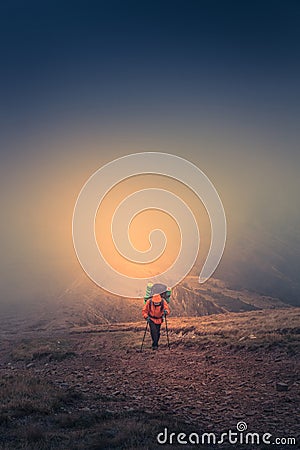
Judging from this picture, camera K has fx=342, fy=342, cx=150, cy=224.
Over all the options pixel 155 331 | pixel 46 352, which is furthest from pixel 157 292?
pixel 46 352

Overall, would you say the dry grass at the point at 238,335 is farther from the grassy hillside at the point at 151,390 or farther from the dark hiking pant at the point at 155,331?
the dark hiking pant at the point at 155,331

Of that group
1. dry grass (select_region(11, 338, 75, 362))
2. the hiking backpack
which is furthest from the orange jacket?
dry grass (select_region(11, 338, 75, 362))

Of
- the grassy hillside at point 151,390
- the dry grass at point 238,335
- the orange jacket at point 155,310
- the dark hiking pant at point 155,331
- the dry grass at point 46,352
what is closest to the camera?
the grassy hillside at point 151,390

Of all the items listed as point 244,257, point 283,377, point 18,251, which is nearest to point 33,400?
point 283,377

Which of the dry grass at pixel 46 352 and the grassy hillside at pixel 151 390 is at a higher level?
the dry grass at pixel 46 352

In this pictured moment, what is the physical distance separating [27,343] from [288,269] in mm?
68956

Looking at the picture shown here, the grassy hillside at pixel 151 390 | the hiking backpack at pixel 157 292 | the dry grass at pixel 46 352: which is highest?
the hiking backpack at pixel 157 292

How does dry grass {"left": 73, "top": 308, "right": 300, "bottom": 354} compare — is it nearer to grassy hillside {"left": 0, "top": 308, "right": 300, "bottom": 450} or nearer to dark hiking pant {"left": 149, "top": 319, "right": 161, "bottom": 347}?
grassy hillside {"left": 0, "top": 308, "right": 300, "bottom": 450}

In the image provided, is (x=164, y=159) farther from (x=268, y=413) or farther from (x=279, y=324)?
(x=268, y=413)

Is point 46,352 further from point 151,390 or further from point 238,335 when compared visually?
point 238,335

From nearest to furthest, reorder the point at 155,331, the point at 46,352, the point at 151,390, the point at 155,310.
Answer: the point at 151,390 → the point at 155,310 → the point at 155,331 → the point at 46,352

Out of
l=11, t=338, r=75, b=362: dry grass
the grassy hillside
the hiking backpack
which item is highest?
the hiking backpack

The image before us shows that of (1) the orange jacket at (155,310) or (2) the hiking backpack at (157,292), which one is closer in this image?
(1) the orange jacket at (155,310)

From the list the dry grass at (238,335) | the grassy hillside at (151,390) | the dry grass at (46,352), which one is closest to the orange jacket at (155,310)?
the grassy hillside at (151,390)
